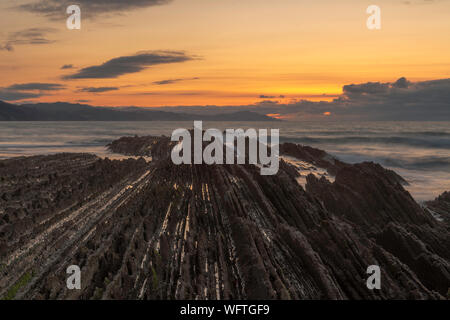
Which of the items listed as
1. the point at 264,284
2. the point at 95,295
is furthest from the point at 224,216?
the point at 95,295

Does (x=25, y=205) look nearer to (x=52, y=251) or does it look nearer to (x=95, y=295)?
(x=52, y=251)

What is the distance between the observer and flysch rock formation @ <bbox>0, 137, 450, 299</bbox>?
7172 mm

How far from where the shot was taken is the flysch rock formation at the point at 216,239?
7.17 m

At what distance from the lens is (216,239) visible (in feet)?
30.3

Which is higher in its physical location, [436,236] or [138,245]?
[138,245]

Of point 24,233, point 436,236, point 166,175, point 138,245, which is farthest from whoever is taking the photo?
point 166,175

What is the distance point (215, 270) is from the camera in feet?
25.0

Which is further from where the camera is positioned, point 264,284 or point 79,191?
point 79,191

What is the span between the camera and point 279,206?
1238 centimetres
